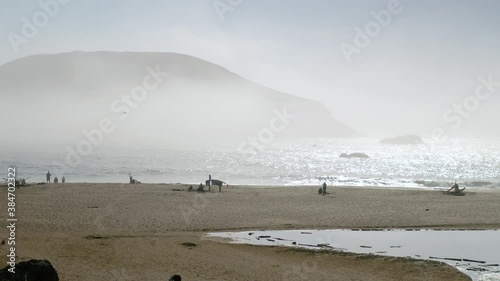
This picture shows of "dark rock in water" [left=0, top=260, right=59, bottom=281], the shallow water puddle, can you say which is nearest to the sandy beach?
the shallow water puddle

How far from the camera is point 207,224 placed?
26.5m

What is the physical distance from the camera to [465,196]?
4212 centimetres

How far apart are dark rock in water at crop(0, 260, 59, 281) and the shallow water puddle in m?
11.0

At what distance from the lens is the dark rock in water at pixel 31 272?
11852 millimetres

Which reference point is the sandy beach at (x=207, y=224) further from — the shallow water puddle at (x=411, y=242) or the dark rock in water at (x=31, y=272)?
the dark rock in water at (x=31, y=272)

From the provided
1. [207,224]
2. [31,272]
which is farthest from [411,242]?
[31,272]

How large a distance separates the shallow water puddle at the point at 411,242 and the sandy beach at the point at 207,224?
123 cm

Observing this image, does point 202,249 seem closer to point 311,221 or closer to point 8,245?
point 8,245

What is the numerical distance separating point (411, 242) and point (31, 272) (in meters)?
18.2

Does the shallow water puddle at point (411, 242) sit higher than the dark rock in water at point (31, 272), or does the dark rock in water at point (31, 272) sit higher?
the dark rock in water at point (31, 272)

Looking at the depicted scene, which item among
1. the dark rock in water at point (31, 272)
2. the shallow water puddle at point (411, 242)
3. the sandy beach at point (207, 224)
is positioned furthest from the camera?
the shallow water puddle at point (411, 242)

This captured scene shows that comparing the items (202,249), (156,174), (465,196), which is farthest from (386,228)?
(156,174)

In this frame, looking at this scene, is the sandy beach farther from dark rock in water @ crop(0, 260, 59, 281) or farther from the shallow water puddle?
dark rock in water @ crop(0, 260, 59, 281)

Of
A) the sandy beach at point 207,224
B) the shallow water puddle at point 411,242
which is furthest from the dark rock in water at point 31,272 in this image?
the shallow water puddle at point 411,242
